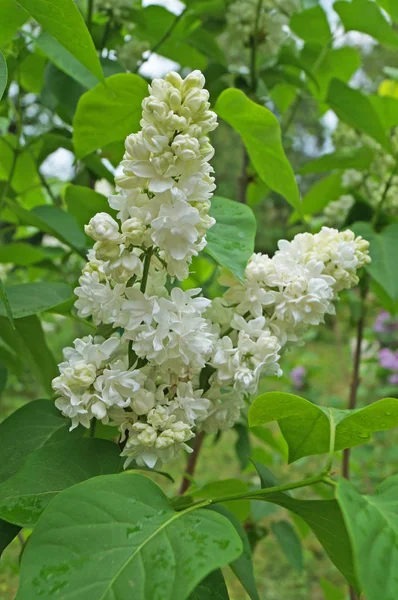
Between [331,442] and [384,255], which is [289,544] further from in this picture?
[331,442]

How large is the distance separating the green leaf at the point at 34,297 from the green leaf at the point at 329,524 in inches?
9.9

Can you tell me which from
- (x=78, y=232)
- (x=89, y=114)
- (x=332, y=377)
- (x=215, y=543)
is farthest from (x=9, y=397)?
(x=215, y=543)

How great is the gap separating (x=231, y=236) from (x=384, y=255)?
0.42m

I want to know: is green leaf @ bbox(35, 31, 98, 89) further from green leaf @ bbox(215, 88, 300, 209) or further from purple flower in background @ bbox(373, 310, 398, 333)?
purple flower in background @ bbox(373, 310, 398, 333)

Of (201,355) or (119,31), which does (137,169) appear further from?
(119,31)

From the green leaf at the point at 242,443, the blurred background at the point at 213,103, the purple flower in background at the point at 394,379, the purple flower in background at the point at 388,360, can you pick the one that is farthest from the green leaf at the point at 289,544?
the purple flower in background at the point at 394,379

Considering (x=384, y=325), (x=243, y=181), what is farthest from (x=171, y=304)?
(x=384, y=325)

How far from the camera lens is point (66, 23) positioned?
0.45 m

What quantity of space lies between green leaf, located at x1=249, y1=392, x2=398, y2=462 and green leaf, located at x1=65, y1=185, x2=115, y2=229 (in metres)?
0.32

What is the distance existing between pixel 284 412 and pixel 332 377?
4.21 m

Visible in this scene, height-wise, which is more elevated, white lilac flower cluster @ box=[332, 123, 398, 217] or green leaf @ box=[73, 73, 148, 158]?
green leaf @ box=[73, 73, 148, 158]

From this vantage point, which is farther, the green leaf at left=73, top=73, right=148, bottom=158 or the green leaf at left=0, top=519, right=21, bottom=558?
the green leaf at left=73, top=73, right=148, bottom=158

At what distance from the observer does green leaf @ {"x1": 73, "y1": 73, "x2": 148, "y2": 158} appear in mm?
575

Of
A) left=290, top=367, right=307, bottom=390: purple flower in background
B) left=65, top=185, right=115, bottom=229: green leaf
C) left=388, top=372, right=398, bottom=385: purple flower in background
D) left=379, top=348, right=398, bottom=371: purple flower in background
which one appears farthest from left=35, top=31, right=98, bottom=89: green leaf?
left=290, top=367, right=307, bottom=390: purple flower in background
